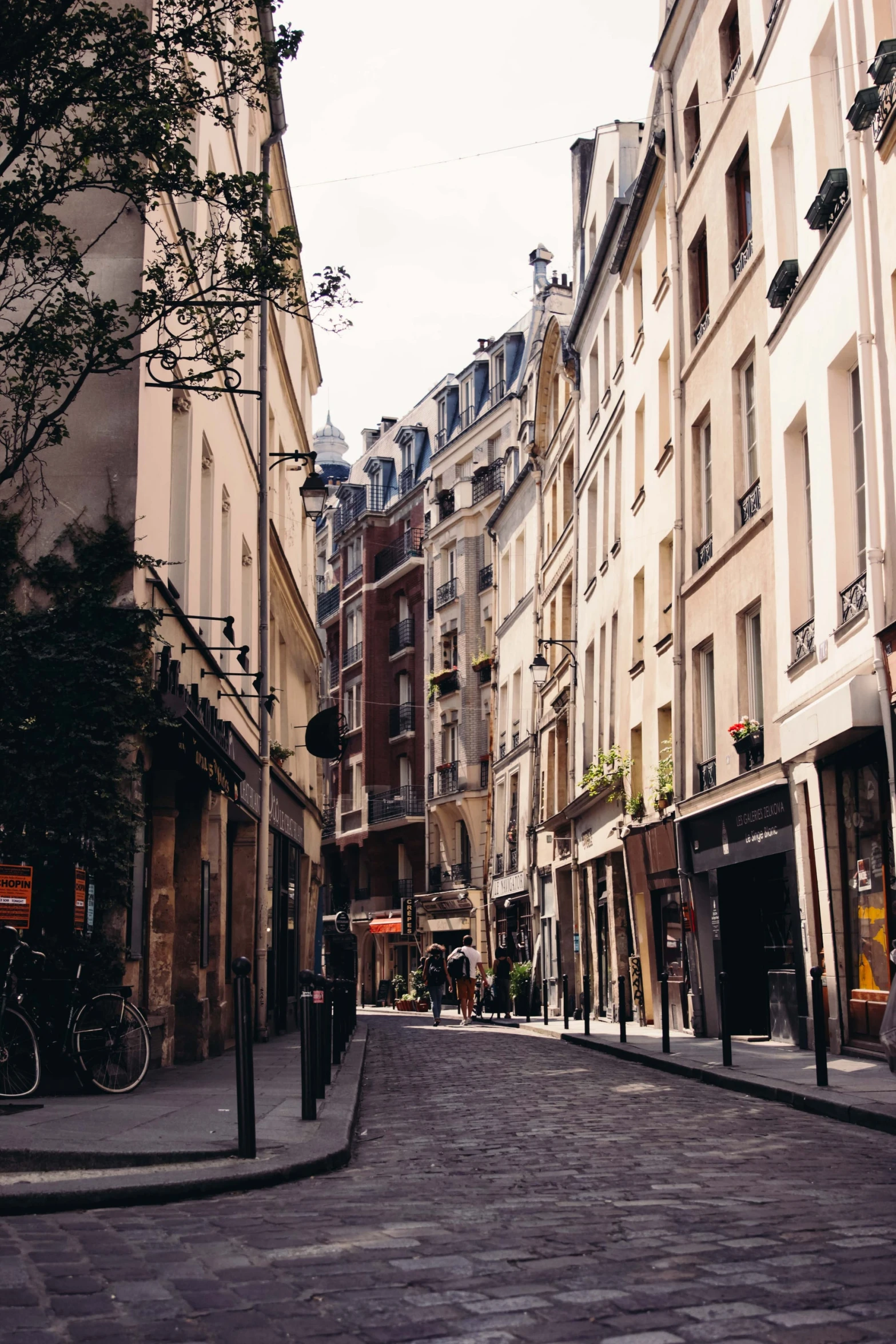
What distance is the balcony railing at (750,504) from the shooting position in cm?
1850

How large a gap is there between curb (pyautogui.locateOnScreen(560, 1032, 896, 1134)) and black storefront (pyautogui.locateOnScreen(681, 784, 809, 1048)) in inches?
56.6

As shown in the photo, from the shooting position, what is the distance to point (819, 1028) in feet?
37.2

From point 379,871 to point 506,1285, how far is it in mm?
51544

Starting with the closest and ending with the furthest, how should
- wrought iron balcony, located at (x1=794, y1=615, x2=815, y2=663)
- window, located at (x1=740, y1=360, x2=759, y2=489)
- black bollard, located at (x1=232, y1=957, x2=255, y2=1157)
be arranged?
black bollard, located at (x1=232, y1=957, x2=255, y2=1157) → wrought iron balcony, located at (x1=794, y1=615, x2=815, y2=663) → window, located at (x1=740, y1=360, x2=759, y2=489)

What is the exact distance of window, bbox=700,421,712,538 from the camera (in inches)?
838

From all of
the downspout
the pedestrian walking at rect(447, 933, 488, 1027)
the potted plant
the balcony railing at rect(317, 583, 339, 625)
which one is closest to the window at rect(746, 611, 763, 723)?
the downspout

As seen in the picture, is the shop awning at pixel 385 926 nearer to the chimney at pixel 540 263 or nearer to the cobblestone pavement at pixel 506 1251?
the chimney at pixel 540 263

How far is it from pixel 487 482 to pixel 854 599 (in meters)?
37.8

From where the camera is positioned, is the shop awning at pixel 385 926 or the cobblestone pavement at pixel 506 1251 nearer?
the cobblestone pavement at pixel 506 1251

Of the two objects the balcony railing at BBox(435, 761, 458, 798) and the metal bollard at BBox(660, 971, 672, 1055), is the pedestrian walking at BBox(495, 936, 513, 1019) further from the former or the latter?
the balcony railing at BBox(435, 761, 458, 798)

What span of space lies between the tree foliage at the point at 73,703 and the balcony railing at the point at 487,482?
38.7 metres

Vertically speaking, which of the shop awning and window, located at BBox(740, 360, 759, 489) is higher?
window, located at BBox(740, 360, 759, 489)

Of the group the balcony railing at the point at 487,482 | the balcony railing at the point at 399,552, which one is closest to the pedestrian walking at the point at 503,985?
the balcony railing at the point at 487,482

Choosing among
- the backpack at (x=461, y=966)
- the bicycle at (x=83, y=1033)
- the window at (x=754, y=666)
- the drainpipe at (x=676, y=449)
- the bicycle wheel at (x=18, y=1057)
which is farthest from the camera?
the backpack at (x=461, y=966)
